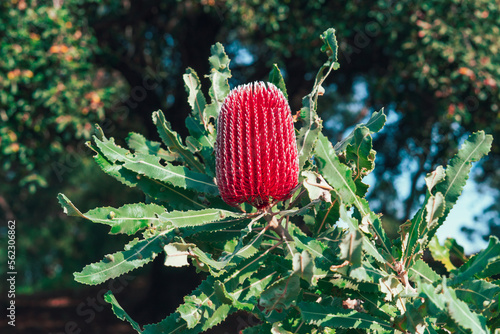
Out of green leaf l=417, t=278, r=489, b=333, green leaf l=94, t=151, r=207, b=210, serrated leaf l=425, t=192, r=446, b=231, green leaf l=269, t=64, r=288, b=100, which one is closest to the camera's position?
green leaf l=417, t=278, r=489, b=333

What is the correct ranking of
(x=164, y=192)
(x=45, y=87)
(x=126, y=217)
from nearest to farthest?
(x=126, y=217)
(x=164, y=192)
(x=45, y=87)

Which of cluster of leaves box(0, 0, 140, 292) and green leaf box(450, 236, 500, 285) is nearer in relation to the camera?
green leaf box(450, 236, 500, 285)

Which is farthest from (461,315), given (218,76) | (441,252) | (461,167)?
(218,76)

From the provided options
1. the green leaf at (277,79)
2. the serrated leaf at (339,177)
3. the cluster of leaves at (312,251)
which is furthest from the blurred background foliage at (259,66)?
the serrated leaf at (339,177)

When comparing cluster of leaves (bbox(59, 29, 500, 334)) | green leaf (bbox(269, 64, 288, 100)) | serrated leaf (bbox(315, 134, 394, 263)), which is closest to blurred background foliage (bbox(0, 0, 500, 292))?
green leaf (bbox(269, 64, 288, 100))

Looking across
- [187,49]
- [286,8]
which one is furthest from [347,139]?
[187,49]

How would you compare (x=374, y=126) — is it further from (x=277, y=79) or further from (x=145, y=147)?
(x=145, y=147)

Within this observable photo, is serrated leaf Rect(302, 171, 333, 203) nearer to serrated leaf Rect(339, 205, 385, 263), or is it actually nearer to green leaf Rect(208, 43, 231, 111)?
serrated leaf Rect(339, 205, 385, 263)

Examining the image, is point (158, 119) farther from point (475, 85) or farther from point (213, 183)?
point (475, 85)
